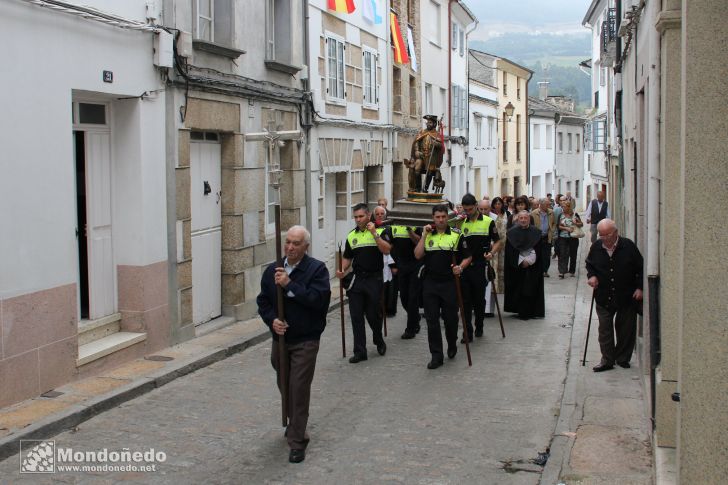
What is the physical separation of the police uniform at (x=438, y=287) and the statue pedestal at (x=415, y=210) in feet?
16.0

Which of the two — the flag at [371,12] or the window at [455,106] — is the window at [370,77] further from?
the window at [455,106]

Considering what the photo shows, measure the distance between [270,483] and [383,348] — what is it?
4.85 m

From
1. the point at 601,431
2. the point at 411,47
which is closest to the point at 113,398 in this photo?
the point at 601,431

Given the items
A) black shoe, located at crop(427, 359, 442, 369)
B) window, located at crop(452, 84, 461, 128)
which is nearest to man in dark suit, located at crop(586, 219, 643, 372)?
black shoe, located at crop(427, 359, 442, 369)

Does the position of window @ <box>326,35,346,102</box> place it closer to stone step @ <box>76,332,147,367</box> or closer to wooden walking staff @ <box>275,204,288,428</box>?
stone step @ <box>76,332,147,367</box>

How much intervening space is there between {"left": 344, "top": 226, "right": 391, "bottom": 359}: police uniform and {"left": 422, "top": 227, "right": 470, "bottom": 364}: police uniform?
26.6 inches

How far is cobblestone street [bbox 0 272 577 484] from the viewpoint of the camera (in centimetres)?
686

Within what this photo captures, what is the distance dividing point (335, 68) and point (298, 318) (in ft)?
39.9

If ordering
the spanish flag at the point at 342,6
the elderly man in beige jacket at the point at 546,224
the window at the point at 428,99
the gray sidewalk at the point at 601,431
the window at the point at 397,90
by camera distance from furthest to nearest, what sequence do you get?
the window at the point at 428,99, the window at the point at 397,90, the elderly man in beige jacket at the point at 546,224, the spanish flag at the point at 342,6, the gray sidewalk at the point at 601,431

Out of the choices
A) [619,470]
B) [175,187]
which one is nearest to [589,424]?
[619,470]

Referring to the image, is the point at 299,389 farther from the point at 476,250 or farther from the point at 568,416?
the point at 476,250

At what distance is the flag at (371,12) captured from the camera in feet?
67.4

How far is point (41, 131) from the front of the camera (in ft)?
28.5

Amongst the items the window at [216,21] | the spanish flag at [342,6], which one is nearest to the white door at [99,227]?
the window at [216,21]
